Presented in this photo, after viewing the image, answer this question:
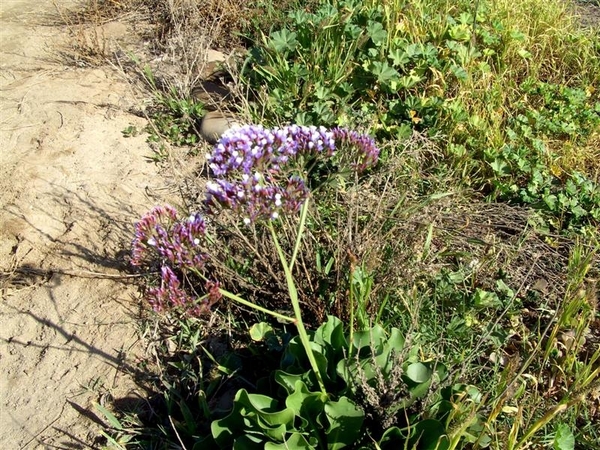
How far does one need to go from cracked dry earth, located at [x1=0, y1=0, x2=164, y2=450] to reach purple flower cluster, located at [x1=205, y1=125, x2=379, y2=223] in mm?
1129

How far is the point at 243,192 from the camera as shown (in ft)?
7.07

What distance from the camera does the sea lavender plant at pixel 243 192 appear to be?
2.17m

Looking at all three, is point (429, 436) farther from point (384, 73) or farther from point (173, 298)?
point (384, 73)

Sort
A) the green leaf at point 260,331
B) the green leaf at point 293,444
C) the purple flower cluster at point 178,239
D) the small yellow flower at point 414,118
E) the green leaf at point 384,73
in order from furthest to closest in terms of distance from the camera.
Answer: the green leaf at point 384,73 → the small yellow flower at point 414,118 → the green leaf at point 260,331 → the purple flower cluster at point 178,239 → the green leaf at point 293,444

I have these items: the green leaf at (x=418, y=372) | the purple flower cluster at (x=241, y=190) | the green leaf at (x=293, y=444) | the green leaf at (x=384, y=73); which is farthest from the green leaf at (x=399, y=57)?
the green leaf at (x=293, y=444)

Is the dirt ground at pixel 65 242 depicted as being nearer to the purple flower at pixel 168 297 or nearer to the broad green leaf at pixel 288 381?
the purple flower at pixel 168 297

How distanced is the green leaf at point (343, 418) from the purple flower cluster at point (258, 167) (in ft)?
2.30

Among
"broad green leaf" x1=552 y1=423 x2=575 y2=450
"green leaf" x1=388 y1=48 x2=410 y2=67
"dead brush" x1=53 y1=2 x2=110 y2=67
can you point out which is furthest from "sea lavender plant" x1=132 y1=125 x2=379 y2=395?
"dead brush" x1=53 y1=2 x2=110 y2=67

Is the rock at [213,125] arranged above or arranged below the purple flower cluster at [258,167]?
below

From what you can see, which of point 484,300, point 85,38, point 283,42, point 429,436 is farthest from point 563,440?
point 85,38

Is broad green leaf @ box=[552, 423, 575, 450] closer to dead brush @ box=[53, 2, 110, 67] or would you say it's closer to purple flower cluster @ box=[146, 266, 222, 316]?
purple flower cluster @ box=[146, 266, 222, 316]

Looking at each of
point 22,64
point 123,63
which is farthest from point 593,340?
point 22,64

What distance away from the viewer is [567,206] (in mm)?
3371

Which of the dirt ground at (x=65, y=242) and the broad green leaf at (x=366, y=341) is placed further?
the dirt ground at (x=65, y=242)
